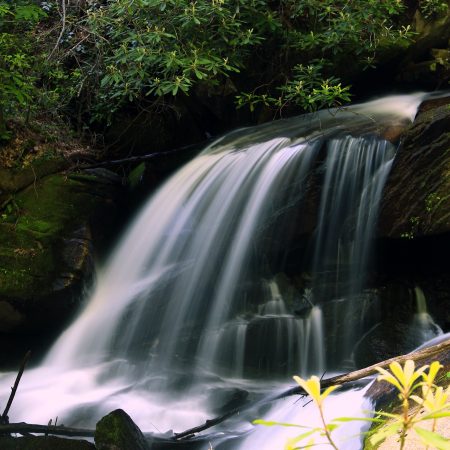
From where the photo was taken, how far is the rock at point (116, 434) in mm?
3252

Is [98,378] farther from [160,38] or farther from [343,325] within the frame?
[160,38]

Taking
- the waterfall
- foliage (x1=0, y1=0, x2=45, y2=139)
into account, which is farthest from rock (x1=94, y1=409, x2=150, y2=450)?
foliage (x1=0, y1=0, x2=45, y2=139)

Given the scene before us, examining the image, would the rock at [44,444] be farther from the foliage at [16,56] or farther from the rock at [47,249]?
the foliage at [16,56]

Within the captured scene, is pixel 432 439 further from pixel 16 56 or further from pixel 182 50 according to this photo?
pixel 16 56

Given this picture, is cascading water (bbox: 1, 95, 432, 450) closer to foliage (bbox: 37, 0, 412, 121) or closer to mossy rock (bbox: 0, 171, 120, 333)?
mossy rock (bbox: 0, 171, 120, 333)

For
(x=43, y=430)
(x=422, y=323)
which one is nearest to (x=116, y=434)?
(x=43, y=430)

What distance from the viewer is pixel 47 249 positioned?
5.84 m

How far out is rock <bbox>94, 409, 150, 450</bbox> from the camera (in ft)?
10.7

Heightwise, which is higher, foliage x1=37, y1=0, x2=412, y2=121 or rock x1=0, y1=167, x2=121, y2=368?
foliage x1=37, y1=0, x2=412, y2=121

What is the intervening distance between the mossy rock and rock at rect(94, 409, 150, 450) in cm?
252

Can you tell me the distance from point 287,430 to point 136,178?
456cm

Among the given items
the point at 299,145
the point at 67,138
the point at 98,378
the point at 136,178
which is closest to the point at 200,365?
the point at 98,378

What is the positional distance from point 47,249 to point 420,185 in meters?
3.86

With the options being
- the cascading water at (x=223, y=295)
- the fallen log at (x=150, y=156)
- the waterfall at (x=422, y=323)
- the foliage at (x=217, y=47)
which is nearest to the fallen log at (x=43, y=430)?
the cascading water at (x=223, y=295)
